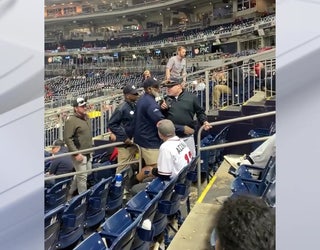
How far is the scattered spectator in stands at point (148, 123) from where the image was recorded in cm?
364

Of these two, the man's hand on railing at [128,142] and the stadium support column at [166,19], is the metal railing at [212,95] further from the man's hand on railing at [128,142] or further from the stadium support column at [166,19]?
the stadium support column at [166,19]

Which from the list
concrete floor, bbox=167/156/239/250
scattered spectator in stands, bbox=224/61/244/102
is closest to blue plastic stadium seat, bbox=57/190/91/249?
concrete floor, bbox=167/156/239/250

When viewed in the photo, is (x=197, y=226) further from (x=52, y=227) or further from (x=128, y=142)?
(x=128, y=142)

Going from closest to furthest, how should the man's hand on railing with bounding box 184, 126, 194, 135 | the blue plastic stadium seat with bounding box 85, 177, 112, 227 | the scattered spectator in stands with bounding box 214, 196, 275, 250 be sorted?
the scattered spectator in stands with bounding box 214, 196, 275, 250, the blue plastic stadium seat with bounding box 85, 177, 112, 227, the man's hand on railing with bounding box 184, 126, 194, 135

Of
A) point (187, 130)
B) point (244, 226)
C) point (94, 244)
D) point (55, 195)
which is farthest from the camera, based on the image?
point (187, 130)

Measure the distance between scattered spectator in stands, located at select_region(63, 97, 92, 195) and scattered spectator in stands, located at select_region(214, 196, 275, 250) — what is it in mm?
3014

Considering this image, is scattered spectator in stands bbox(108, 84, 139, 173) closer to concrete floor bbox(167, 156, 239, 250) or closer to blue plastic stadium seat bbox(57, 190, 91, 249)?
concrete floor bbox(167, 156, 239, 250)

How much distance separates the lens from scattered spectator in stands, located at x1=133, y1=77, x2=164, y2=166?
11.9ft

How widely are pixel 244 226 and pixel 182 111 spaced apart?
3029 mm

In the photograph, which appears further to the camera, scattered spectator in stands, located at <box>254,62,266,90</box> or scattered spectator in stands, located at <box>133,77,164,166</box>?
scattered spectator in stands, located at <box>254,62,266,90</box>

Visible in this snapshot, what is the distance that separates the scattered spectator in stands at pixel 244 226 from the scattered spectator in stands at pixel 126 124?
113 inches

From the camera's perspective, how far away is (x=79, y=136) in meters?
3.94

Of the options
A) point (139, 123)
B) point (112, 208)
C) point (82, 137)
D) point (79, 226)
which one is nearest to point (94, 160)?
point (82, 137)

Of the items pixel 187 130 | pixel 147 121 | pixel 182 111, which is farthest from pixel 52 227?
pixel 182 111
